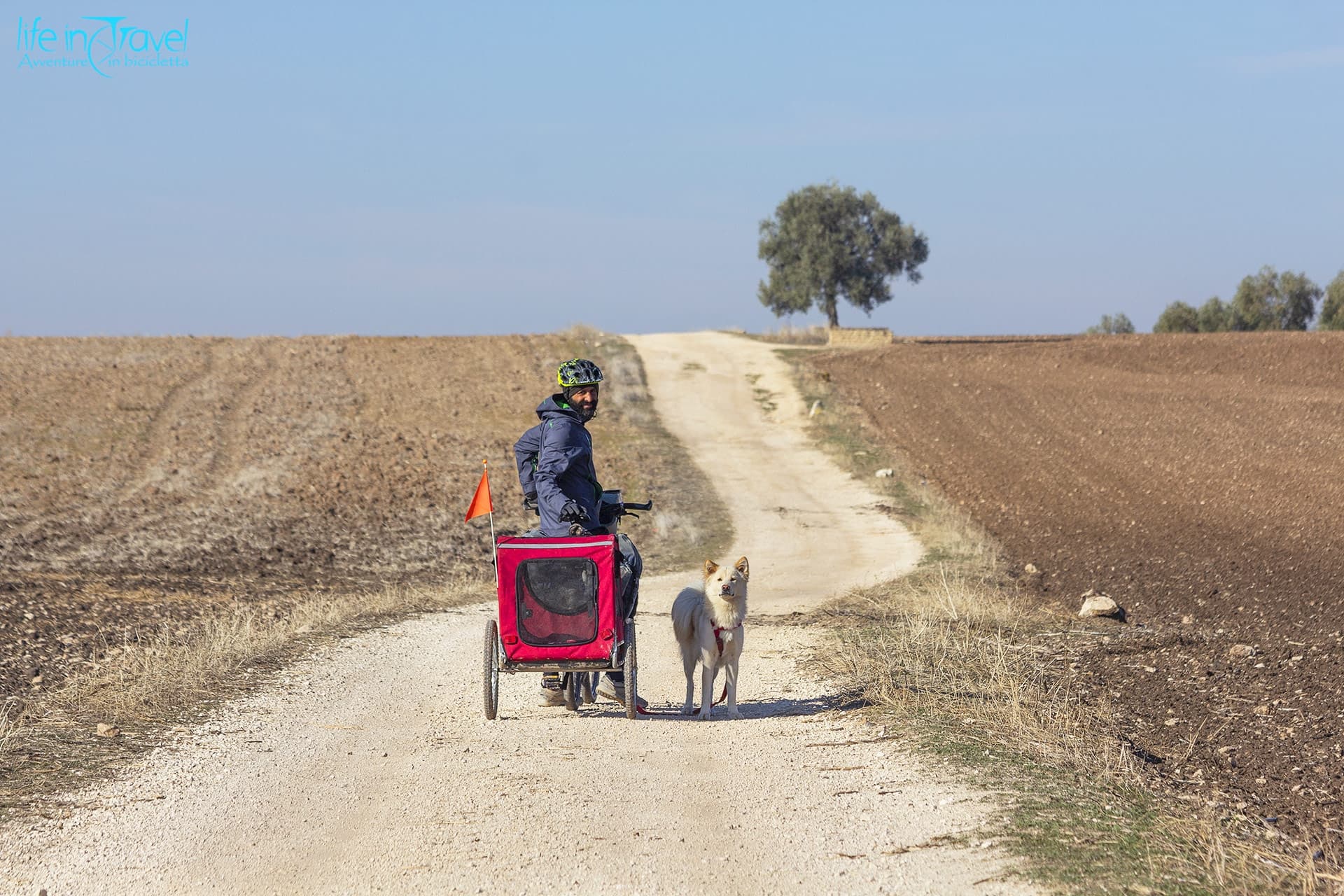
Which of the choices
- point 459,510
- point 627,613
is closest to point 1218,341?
point 459,510

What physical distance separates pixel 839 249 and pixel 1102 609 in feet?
160

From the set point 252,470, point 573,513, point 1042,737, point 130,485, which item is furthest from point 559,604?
point 252,470

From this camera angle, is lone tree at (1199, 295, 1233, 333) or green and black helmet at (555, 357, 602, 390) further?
lone tree at (1199, 295, 1233, 333)

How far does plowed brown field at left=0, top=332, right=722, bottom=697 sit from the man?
6.05 metres

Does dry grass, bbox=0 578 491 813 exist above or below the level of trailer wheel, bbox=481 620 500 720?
below

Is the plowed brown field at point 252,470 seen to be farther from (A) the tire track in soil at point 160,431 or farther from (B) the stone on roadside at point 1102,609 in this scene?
(B) the stone on roadside at point 1102,609

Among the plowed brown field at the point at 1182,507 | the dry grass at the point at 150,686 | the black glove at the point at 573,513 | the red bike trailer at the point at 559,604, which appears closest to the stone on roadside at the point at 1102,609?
the plowed brown field at the point at 1182,507

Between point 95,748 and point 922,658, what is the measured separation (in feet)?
21.9

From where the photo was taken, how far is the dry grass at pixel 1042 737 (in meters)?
6.06

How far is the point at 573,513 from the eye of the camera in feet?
30.2

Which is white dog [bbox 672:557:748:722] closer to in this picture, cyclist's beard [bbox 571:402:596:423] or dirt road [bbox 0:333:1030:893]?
dirt road [bbox 0:333:1030:893]

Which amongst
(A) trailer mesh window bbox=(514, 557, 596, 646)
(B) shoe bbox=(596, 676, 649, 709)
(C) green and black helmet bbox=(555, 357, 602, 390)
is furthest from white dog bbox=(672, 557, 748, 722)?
(C) green and black helmet bbox=(555, 357, 602, 390)

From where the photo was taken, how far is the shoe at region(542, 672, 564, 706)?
34.3 feet

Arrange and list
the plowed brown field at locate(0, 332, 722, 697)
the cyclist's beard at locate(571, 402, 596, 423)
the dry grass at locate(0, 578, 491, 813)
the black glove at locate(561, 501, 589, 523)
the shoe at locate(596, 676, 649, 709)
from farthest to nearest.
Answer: the plowed brown field at locate(0, 332, 722, 697) → the shoe at locate(596, 676, 649, 709) → the cyclist's beard at locate(571, 402, 596, 423) → the black glove at locate(561, 501, 589, 523) → the dry grass at locate(0, 578, 491, 813)
